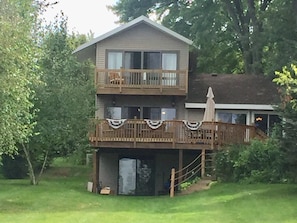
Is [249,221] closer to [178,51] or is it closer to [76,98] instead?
[76,98]

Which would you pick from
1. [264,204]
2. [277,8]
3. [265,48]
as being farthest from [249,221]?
[265,48]

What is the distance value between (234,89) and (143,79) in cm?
502

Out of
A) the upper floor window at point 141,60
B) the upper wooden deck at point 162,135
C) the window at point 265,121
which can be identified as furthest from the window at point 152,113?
the window at point 265,121

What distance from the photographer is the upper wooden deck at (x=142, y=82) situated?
2636 centimetres

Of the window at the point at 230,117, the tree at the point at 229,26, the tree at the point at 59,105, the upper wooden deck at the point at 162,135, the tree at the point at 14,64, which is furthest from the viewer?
the tree at the point at 229,26

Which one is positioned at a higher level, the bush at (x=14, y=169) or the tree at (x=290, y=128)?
the tree at (x=290, y=128)

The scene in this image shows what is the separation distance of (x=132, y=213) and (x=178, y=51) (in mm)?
14956

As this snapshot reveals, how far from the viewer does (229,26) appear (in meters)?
39.4

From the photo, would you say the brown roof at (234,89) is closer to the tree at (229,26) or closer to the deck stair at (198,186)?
the tree at (229,26)

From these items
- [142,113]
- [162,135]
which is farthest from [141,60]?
[162,135]

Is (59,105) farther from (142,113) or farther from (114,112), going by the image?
(142,113)

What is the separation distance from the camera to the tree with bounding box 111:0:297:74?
31.0 meters

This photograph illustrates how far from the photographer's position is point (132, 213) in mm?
13758

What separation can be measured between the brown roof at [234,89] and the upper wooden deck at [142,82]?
1.35m
